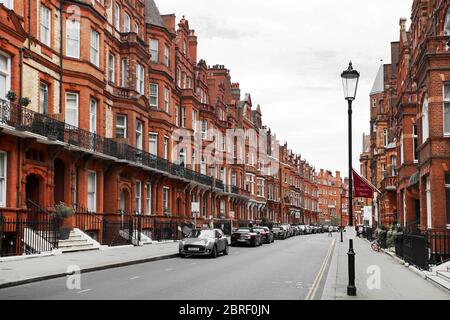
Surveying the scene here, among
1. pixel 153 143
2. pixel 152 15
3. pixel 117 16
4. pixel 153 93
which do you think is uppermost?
pixel 152 15

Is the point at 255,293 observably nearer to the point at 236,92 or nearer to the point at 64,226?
the point at 64,226

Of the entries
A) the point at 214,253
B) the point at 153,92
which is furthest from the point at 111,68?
the point at 214,253

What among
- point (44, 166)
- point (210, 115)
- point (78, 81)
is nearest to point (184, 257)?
point (44, 166)

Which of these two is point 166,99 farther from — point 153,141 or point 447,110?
point 447,110

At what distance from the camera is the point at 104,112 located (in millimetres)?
33000

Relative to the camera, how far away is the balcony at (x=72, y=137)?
889 inches

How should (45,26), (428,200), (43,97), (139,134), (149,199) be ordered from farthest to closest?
1. (149,199)
2. (139,134)
3. (45,26)
4. (43,97)
5. (428,200)

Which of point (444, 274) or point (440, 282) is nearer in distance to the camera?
point (440, 282)

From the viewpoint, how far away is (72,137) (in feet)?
92.0

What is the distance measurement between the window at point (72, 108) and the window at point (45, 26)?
3.00m

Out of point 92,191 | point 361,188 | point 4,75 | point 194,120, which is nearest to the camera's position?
point 361,188

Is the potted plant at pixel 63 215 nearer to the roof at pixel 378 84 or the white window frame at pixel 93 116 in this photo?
the white window frame at pixel 93 116

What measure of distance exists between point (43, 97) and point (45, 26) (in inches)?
133
